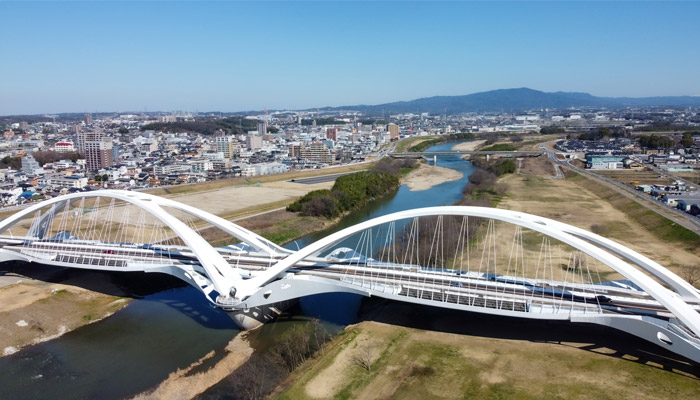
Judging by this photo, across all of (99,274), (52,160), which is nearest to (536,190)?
(99,274)

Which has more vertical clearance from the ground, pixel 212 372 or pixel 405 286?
pixel 405 286

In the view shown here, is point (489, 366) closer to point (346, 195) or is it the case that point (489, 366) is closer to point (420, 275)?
point (420, 275)

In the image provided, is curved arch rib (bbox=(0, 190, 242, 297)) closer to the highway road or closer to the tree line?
the tree line

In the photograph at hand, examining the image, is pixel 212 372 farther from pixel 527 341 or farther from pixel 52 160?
pixel 52 160

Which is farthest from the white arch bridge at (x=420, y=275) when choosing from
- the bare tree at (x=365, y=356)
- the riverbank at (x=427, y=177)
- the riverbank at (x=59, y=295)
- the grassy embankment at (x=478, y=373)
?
the riverbank at (x=427, y=177)

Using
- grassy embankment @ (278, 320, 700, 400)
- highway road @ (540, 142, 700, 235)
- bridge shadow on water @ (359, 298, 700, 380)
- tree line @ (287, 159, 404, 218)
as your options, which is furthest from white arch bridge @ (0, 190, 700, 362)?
tree line @ (287, 159, 404, 218)

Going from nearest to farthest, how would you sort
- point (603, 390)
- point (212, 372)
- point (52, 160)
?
point (603, 390)
point (212, 372)
point (52, 160)
